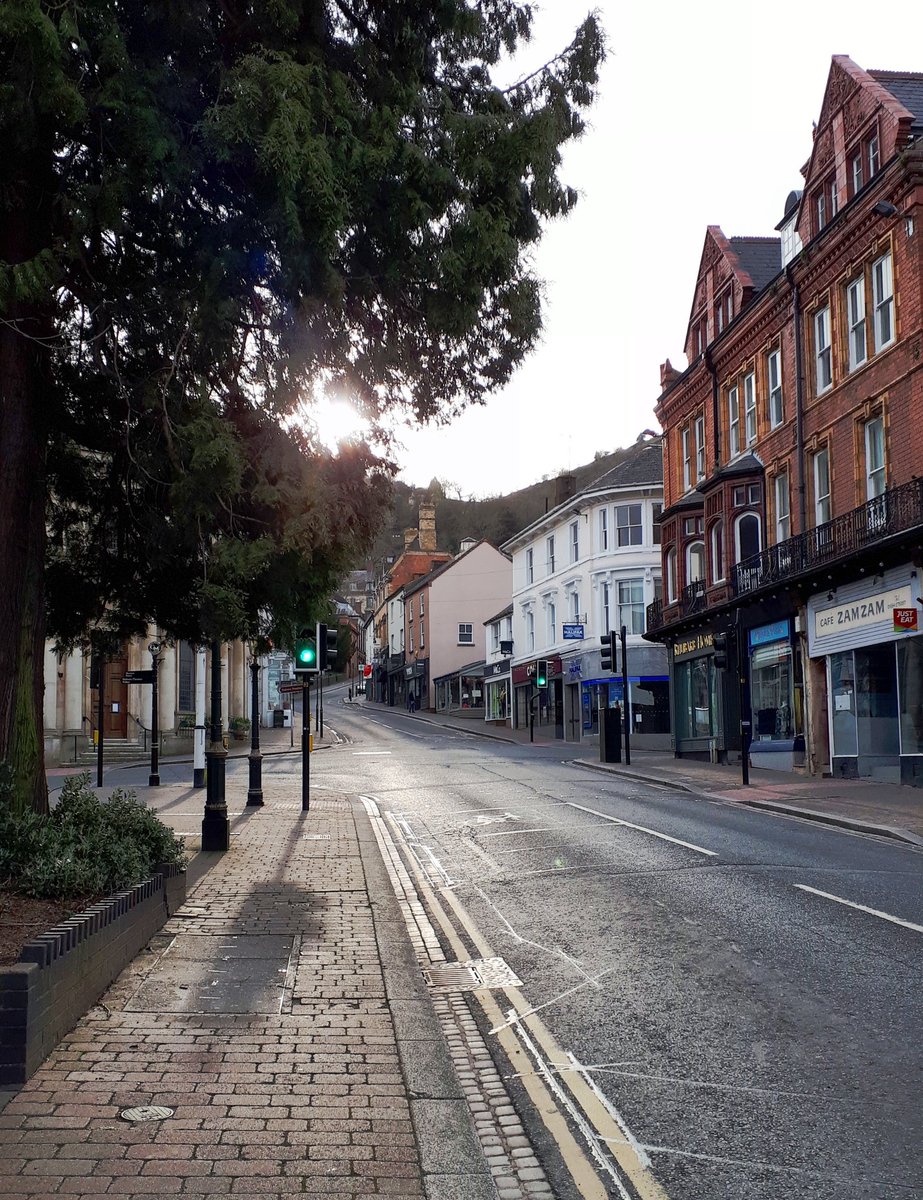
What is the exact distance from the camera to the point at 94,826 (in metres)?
8.52

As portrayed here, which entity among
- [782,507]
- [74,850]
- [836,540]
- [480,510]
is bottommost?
[74,850]

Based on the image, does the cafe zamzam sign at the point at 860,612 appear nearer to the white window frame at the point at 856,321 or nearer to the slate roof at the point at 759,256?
the white window frame at the point at 856,321

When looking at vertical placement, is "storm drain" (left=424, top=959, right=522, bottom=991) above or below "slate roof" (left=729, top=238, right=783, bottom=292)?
below

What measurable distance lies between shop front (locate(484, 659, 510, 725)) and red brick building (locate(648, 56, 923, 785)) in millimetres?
31377

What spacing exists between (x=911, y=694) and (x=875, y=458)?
5380mm

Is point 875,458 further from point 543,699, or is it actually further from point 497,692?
point 497,692

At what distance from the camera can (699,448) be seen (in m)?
37.2

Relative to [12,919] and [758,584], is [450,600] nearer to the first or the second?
[758,584]

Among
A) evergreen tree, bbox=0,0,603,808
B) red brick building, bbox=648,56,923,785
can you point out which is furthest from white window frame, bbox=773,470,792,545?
evergreen tree, bbox=0,0,603,808

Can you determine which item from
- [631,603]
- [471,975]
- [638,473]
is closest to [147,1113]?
[471,975]

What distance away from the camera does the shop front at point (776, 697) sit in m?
28.4

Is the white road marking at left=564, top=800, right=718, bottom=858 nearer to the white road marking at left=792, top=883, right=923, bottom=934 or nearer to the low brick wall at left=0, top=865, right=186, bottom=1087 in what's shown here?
the white road marking at left=792, top=883, right=923, bottom=934

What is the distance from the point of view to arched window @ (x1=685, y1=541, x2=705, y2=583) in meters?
36.7

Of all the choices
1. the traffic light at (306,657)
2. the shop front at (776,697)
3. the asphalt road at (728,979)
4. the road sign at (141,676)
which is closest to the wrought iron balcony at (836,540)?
the shop front at (776,697)
